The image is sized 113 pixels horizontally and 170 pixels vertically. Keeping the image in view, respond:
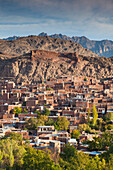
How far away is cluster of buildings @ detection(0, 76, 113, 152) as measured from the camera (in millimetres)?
37469

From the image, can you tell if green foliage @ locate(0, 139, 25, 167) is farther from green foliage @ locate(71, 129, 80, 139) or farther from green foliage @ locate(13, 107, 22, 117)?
green foliage @ locate(13, 107, 22, 117)

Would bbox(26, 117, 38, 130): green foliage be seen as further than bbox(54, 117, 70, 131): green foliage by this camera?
No

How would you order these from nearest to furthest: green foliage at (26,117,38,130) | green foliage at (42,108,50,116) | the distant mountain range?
1. green foliage at (26,117,38,130)
2. green foliage at (42,108,50,116)
3. the distant mountain range

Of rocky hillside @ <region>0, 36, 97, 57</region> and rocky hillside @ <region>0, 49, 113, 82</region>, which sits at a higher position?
rocky hillside @ <region>0, 36, 97, 57</region>

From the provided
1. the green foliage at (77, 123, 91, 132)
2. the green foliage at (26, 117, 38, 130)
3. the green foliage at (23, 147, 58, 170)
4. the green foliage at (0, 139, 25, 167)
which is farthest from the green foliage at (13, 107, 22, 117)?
the green foliage at (23, 147, 58, 170)

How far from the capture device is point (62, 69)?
94312mm

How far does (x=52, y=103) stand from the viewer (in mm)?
51875

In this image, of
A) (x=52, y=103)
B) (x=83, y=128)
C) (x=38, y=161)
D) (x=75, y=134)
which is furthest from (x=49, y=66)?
(x=38, y=161)

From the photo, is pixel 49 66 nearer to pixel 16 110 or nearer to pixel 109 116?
pixel 16 110

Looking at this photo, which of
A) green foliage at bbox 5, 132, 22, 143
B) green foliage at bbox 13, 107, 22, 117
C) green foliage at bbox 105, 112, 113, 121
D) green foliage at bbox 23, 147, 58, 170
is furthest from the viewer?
green foliage at bbox 13, 107, 22, 117

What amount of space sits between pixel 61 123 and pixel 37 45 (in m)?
101

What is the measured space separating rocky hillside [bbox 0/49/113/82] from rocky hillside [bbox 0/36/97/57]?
31888mm

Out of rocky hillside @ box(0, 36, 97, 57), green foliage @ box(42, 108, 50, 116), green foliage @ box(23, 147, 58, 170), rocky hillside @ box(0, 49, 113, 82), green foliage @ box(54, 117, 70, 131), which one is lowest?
green foliage @ box(23, 147, 58, 170)

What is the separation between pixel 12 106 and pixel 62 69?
1828 inches
